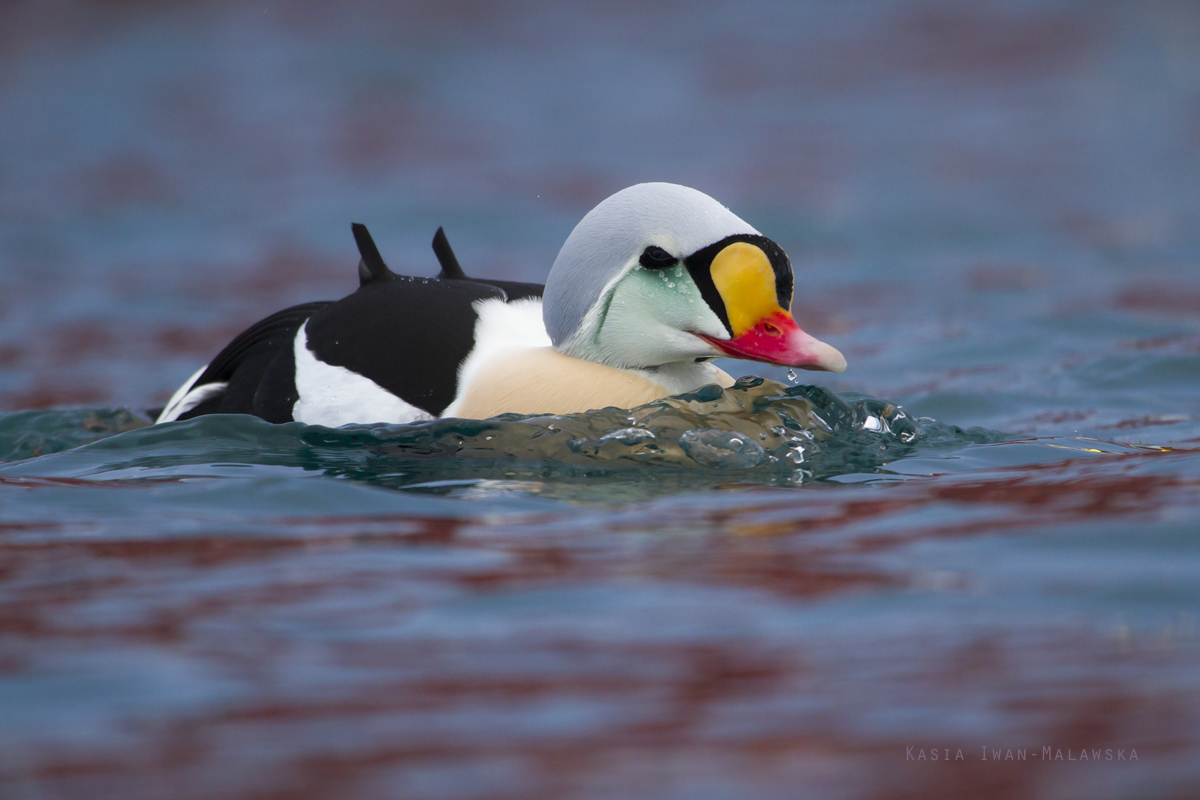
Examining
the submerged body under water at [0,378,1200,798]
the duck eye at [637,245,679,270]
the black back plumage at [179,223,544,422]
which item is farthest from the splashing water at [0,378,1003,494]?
the duck eye at [637,245,679,270]

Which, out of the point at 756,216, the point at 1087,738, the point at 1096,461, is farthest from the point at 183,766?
the point at 756,216

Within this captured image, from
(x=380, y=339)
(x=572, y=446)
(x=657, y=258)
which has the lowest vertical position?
(x=572, y=446)

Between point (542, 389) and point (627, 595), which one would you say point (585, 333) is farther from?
point (627, 595)

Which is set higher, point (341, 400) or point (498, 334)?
point (498, 334)

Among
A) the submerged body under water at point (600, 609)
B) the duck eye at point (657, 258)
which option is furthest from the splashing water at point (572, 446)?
the duck eye at point (657, 258)

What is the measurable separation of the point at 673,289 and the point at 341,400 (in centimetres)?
85

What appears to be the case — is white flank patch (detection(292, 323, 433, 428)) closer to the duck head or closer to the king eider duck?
the king eider duck

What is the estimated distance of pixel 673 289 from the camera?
3.16 meters

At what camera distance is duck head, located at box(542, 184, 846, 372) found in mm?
3092

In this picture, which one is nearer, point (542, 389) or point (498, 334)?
point (542, 389)

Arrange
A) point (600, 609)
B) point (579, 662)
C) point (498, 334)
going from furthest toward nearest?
point (498, 334), point (600, 609), point (579, 662)

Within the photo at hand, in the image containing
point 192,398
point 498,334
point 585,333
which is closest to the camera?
point 585,333

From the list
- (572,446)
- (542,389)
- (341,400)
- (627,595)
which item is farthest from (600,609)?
(341,400)

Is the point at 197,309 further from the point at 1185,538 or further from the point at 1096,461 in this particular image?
the point at 1185,538
